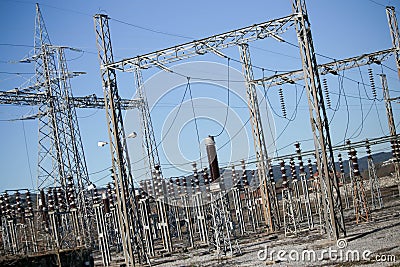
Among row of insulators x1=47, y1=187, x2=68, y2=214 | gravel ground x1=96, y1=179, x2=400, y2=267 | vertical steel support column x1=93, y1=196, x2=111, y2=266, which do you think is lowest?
gravel ground x1=96, y1=179, x2=400, y2=267

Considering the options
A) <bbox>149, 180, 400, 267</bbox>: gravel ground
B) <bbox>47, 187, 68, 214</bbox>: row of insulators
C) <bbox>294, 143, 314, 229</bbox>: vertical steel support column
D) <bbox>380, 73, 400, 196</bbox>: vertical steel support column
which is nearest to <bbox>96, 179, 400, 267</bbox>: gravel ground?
<bbox>149, 180, 400, 267</bbox>: gravel ground

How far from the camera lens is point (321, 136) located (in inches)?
681

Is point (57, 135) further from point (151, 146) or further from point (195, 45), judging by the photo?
point (195, 45)

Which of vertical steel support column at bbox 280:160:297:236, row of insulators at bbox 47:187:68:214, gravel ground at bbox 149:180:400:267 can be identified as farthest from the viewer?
row of insulators at bbox 47:187:68:214

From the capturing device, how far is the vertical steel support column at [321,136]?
17188 mm

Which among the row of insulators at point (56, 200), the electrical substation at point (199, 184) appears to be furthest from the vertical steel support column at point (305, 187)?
the row of insulators at point (56, 200)

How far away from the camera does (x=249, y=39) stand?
18.9m

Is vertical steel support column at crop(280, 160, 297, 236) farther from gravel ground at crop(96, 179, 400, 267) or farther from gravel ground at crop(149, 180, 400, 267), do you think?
gravel ground at crop(149, 180, 400, 267)

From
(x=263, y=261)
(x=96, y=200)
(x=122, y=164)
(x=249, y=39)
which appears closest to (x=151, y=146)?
(x=96, y=200)

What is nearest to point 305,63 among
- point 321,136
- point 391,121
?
point 321,136

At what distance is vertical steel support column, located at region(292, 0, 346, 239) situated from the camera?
56.4 feet

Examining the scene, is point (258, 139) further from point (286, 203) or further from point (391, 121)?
point (391, 121)

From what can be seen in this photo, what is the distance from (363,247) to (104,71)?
10057mm

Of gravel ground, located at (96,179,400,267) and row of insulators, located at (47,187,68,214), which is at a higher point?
row of insulators, located at (47,187,68,214)
